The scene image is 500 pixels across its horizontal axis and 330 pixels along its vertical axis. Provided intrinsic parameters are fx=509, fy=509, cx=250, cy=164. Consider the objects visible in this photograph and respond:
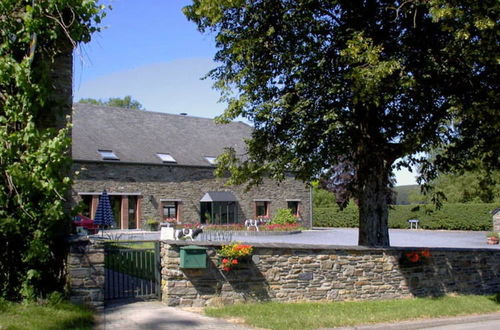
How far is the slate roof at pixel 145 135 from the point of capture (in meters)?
32.3

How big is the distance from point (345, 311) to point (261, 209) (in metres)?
28.8

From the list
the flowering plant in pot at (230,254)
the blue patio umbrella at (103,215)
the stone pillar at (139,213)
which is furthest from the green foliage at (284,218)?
the flowering plant in pot at (230,254)

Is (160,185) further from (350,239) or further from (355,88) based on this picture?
(355,88)

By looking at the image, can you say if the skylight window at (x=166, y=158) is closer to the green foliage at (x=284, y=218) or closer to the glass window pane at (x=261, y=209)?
the glass window pane at (x=261, y=209)

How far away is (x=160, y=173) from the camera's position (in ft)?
110

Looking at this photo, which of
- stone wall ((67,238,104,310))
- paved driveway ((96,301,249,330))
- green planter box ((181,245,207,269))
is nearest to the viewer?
paved driveway ((96,301,249,330))

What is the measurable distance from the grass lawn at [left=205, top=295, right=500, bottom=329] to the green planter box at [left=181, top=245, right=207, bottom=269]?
2.89 ft

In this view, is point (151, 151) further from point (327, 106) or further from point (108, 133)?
point (327, 106)

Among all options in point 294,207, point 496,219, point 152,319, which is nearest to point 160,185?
point 294,207

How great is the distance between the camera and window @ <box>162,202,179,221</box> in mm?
33812

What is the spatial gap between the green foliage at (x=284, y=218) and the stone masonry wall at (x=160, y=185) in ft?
4.18

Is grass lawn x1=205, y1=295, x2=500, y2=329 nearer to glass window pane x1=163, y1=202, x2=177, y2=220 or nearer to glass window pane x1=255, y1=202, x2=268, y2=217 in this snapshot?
glass window pane x1=163, y1=202, x2=177, y2=220

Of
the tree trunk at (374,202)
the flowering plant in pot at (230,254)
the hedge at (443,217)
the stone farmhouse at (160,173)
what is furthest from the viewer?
the hedge at (443,217)

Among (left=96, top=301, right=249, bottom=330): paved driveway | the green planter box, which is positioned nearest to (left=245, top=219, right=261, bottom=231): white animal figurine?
the green planter box
